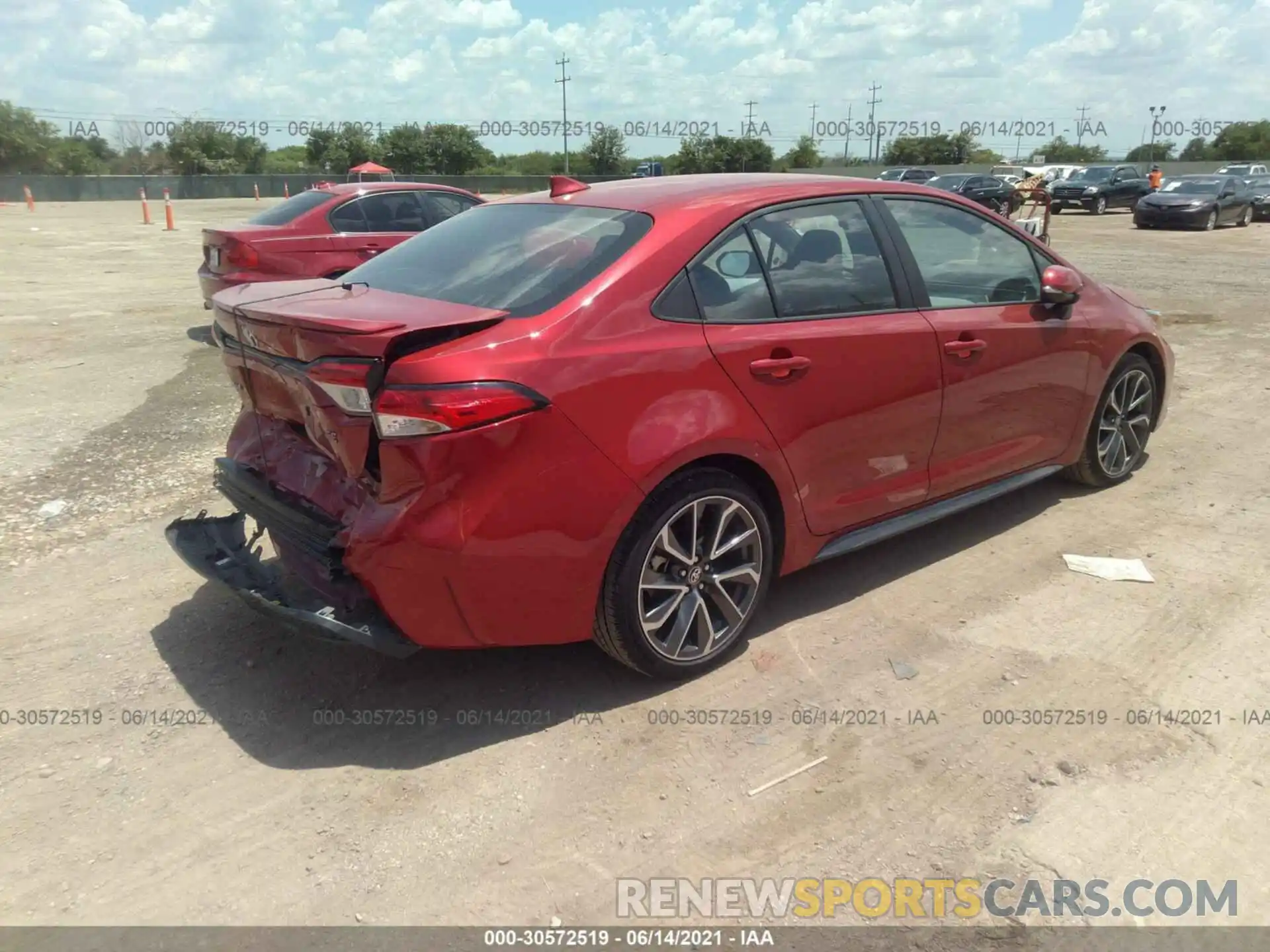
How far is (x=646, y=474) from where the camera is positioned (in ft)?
10.0

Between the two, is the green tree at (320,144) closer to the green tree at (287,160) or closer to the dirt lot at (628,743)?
the green tree at (287,160)

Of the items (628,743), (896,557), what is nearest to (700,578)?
(628,743)

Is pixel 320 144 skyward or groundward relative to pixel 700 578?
skyward

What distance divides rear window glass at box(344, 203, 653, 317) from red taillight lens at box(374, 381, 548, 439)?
0.38 m

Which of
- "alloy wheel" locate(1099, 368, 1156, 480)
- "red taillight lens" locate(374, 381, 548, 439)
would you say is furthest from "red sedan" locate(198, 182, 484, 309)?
"red taillight lens" locate(374, 381, 548, 439)

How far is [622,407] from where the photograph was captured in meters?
3.02

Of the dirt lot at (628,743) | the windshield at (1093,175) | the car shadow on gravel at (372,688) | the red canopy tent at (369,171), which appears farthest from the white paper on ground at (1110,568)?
the windshield at (1093,175)

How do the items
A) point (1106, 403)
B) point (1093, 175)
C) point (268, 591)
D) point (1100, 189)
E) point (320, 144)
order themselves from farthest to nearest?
point (320, 144)
point (1093, 175)
point (1100, 189)
point (1106, 403)
point (268, 591)

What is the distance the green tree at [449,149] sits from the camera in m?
72.2

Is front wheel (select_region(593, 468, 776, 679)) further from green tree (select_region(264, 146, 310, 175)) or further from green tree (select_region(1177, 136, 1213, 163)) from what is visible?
green tree (select_region(1177, 136, 1213, 163))

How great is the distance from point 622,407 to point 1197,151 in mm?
109471

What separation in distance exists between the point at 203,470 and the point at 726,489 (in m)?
3.67

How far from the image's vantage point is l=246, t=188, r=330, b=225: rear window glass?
9.24m

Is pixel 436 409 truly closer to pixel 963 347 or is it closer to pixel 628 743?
pixel 628 743
